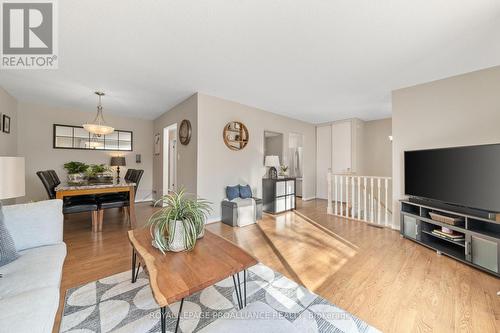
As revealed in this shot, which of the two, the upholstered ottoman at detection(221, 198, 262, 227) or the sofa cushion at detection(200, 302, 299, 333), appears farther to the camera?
the upholstered ottoman at detection(221, 198, 262, 227)

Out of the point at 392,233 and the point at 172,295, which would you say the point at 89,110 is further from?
the point at 392,233

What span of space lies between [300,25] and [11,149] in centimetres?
558

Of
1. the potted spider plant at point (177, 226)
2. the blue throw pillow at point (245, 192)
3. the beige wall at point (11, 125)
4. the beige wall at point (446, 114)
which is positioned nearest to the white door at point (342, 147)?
the beige wall at point (446, 114)

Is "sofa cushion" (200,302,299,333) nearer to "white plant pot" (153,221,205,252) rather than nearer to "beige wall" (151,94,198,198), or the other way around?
"white plant pot" (153,221,205,252)

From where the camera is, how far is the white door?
567cm

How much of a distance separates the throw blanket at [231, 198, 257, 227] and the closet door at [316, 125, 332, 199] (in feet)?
10.8

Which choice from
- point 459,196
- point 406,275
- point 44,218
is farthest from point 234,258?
point 459,196

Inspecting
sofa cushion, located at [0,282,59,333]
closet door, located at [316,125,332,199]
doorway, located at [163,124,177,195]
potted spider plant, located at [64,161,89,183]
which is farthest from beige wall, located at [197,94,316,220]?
sofa cushion, located at [0,282,59,333]

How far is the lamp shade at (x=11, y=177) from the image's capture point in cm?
135

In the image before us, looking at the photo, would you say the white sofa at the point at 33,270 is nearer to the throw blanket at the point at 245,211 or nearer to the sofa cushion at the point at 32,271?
the sofa cushion at the point at 32,271

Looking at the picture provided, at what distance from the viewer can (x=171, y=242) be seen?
1466 millimetres

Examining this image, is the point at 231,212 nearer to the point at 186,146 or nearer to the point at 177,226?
the point at 186,146

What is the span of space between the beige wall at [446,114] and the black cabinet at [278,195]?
81.7 inches

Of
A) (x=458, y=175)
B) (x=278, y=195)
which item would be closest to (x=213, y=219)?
(x=278, y=195)
